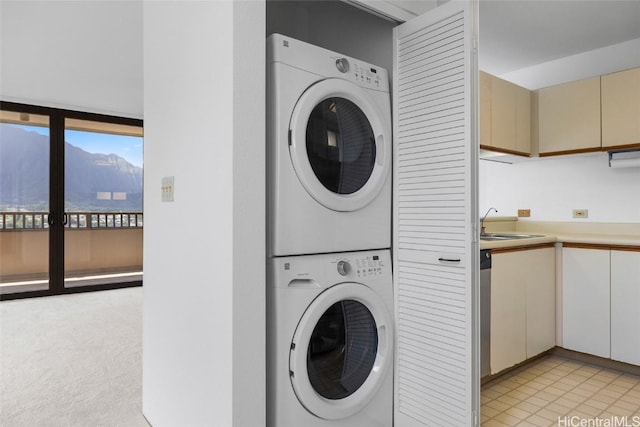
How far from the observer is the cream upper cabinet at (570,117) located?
310cm

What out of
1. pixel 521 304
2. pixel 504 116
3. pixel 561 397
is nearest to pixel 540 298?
pixel 521 304

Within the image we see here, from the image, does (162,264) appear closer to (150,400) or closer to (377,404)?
(150,400)

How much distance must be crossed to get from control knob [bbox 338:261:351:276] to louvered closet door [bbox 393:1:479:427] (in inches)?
12.0

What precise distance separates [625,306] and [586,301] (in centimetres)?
23

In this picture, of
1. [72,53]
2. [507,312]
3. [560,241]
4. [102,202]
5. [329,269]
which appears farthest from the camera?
[102,202]

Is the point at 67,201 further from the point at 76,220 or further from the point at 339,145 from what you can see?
the point at 339,145

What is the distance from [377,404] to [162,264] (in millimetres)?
1183

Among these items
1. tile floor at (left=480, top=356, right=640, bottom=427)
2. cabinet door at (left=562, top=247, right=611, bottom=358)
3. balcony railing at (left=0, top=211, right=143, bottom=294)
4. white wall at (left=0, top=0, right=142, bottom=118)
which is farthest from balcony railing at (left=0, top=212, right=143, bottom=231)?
cabinet door at (left=562, top=247, right=611, bottom=358)

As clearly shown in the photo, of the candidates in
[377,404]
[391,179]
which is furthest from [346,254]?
[377,404]

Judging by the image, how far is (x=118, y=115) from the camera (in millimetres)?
5469

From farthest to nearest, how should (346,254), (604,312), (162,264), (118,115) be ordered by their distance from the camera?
(118,115) < (604,312) < (162,264) < (346,254)

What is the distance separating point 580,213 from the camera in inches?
136

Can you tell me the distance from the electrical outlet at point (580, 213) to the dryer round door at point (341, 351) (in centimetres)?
252

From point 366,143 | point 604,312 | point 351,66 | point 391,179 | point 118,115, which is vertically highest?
point 118,115
